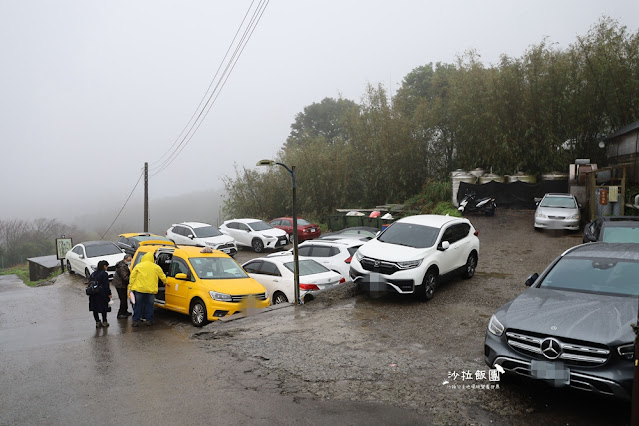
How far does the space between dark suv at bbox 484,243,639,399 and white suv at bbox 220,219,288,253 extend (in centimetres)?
1712

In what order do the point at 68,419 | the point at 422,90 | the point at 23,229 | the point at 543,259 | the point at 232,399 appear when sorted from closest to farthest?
the point at 68,419, the point at 232,399, the point at 543,259, the point at 422,90, the point at 23,229

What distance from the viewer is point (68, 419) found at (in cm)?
518

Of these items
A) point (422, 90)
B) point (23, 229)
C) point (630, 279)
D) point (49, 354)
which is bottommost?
point (23, 229)

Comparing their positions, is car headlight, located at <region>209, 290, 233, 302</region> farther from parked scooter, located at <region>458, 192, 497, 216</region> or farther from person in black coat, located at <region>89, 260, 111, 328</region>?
parked scooter, located at <region>458, 192, 497, 216</region>

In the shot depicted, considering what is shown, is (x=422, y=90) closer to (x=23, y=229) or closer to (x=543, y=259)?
(x=543, y=259)

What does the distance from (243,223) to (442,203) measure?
34.8 ft

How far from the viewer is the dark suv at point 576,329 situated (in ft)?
15.1

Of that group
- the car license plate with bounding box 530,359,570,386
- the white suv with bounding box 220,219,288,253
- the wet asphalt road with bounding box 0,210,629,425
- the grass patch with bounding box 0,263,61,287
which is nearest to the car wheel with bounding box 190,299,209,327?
the wet asphalt road with bounding box 0,210,629,425

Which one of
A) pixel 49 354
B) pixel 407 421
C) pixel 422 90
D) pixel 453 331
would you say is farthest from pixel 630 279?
pixel 422 90

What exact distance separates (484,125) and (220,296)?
20575 mm

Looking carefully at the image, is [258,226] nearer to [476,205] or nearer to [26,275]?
[476,205]

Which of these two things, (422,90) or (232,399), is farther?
(422,90)

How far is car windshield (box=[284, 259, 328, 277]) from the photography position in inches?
461

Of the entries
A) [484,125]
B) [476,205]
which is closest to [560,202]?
[476,205]
